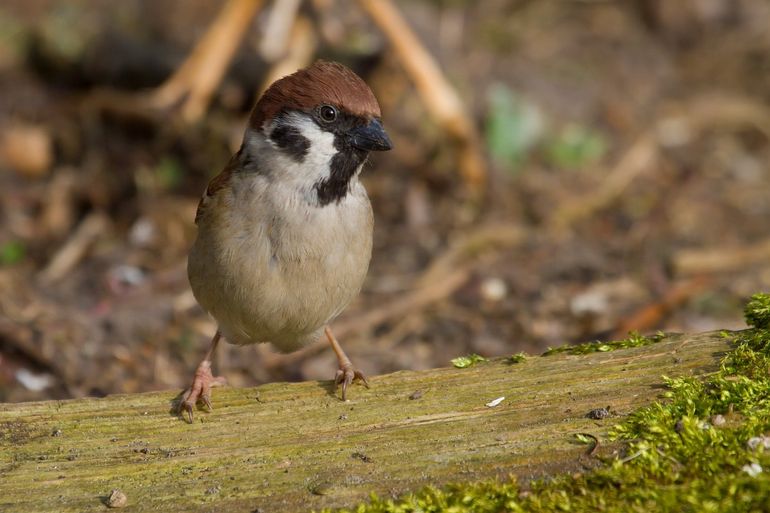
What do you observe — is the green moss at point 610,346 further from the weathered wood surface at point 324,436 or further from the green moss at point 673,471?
the green moss at point 673,471

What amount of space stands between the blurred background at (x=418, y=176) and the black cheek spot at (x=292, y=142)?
7.10ft

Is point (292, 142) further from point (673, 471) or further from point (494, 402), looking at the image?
point (673, 471)

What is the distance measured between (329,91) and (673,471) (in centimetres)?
202

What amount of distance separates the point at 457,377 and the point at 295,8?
14.8 ft

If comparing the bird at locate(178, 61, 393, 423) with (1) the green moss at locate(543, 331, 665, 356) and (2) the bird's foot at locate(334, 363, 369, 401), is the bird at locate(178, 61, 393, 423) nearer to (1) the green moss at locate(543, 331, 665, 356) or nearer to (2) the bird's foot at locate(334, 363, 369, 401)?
(2) the bird's foot at locate(334, 363, 369, 401)

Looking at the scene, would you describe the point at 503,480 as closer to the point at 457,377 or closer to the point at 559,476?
the point at 559,476

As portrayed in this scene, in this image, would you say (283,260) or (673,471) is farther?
(283,260)

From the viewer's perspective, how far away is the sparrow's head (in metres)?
3.98

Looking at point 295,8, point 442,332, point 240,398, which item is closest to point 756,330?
point 240,398

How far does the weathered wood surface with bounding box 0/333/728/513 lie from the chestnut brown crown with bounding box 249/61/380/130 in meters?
1.10

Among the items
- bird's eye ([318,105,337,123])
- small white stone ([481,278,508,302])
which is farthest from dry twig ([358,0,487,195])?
bird's eye ([318,105,337,123])

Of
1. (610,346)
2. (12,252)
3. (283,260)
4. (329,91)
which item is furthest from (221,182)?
(12,252)

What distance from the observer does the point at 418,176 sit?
788 centimetres

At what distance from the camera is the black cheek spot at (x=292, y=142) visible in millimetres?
4043
